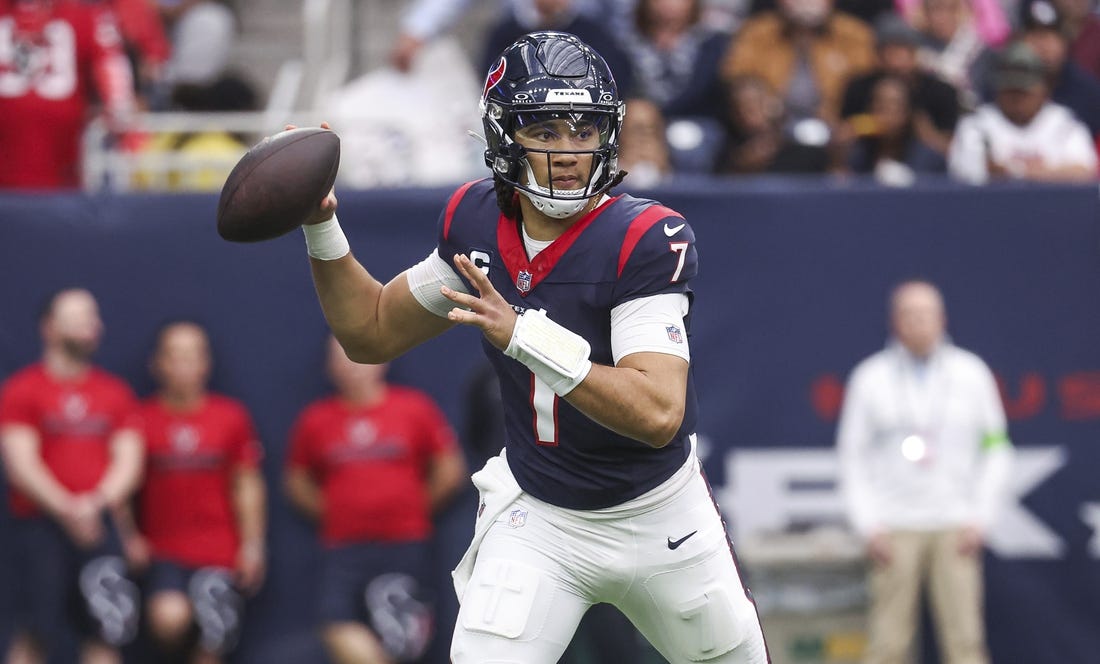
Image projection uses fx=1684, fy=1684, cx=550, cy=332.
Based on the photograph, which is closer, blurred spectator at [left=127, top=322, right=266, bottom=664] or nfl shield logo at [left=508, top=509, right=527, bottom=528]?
nfl shield logo at [left=508, top=509, right=527, bottom=528]

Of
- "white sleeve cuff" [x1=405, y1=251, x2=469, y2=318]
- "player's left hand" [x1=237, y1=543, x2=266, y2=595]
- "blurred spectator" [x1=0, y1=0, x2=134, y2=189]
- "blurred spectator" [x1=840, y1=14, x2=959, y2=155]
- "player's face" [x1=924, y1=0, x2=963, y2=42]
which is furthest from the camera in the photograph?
"player's face" [x1=924, y1=0, x2=963, y2=42]

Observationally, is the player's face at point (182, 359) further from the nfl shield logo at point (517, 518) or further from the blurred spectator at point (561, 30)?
the nfl shield logo at point (517, 518)

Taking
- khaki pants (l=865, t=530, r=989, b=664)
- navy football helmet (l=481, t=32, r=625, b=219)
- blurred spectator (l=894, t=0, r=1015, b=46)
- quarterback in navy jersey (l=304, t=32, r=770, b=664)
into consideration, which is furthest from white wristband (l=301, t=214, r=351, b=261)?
blurred spectator (l=894, t=0, r=1015, b=46)

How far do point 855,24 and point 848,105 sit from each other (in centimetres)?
65

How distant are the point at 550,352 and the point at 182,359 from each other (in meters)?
4.00

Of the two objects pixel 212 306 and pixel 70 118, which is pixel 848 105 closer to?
pixel 212 306

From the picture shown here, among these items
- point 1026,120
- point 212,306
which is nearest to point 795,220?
point 1026,120

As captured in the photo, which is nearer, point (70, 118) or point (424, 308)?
point (424, 308)

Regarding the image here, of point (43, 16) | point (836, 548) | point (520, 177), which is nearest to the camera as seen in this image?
point (520, 177)

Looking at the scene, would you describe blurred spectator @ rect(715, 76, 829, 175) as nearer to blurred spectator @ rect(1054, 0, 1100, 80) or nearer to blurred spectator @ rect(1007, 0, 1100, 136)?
blurred spectator @ rect(1007, 0, 1100, 136)

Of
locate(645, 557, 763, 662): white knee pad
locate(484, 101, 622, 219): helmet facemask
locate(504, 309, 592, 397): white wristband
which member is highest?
locate(484, 101, 622, 219): helmet facemask

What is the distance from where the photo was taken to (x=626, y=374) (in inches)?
141

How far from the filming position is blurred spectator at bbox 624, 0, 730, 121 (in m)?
7.99

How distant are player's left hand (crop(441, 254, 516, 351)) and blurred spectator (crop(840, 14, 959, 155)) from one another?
184 inches
